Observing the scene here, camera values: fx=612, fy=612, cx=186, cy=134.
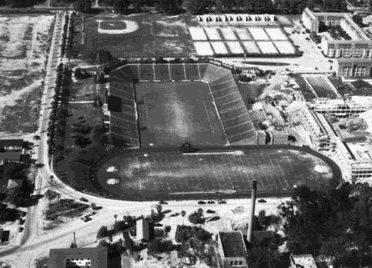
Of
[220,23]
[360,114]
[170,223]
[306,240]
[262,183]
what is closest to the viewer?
[306,240]

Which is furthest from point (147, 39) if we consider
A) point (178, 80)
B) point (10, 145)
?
point (10, 145)

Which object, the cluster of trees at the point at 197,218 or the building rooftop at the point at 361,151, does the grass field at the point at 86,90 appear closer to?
the cluster of trees at the point at 197,218

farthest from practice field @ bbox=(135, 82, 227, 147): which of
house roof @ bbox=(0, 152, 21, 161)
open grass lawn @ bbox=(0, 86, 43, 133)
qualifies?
house roof @ bbox=(0, 152, 21, 161)

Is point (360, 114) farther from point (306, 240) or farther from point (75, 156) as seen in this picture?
point (75, 156)

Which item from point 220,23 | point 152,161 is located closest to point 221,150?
point 152,161

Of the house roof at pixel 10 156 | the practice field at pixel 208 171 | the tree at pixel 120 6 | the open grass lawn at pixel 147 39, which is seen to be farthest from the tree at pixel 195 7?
the house roof at pixel 10 156

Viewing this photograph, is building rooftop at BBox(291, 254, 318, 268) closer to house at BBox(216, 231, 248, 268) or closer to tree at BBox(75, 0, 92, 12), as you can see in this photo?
house at BBox(216, 231, 248, 268)
